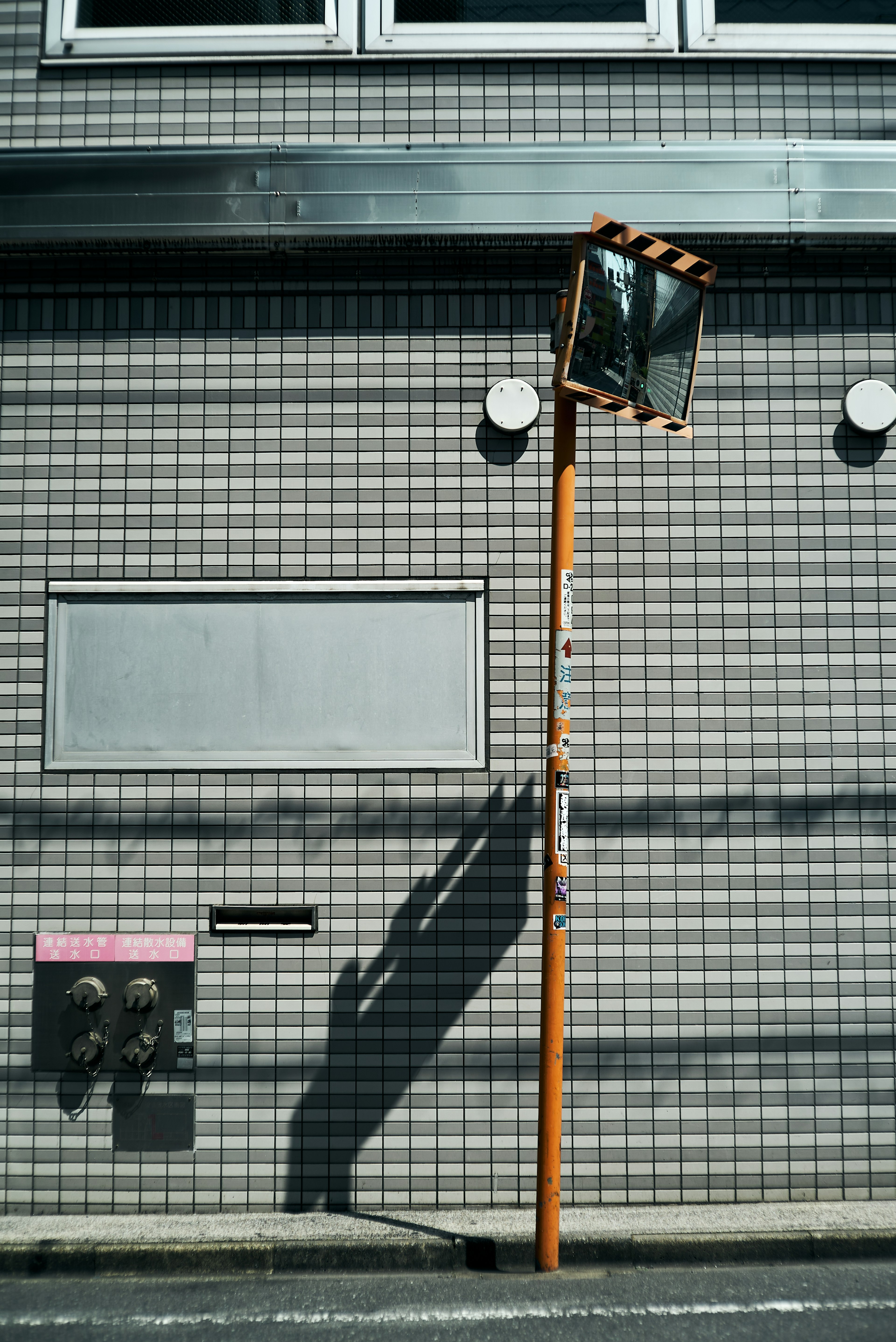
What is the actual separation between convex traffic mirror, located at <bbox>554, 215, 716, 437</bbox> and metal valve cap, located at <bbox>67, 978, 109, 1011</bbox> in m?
4.04

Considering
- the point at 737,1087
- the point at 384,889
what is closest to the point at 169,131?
the point at 384,889

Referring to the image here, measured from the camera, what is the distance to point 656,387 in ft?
12.7

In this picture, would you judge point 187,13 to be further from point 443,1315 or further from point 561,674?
point 443,1315

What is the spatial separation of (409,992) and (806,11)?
6.29 metres

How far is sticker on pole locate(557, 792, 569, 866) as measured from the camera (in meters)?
3.90

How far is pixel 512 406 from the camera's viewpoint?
476 cm

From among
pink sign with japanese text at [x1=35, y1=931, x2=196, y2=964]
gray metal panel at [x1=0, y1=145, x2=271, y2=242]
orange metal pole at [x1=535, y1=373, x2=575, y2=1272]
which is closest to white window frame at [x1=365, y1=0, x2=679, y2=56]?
gray metal panel at [x1=0, y1=145, x2=271, y2=242]

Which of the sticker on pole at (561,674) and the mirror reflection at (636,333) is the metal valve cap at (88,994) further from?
the mirror reflection at (636,333)

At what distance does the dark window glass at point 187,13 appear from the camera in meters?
4.90

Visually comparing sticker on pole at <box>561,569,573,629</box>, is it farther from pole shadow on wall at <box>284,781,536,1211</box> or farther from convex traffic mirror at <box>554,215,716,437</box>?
pole shadow on wall at <box>284,781,536,1211</box>

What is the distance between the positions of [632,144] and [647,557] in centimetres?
234

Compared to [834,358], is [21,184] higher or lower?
higher

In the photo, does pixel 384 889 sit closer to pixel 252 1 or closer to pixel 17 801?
pixel 17 801

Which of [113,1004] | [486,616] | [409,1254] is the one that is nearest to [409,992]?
[409,1254]
